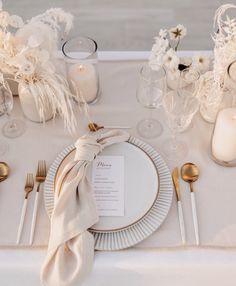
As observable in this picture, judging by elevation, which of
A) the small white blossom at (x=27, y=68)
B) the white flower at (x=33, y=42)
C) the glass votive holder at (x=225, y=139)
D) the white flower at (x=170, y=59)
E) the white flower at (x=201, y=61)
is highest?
the white flower at (x=201, y=61)

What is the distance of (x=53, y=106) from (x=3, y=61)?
0.61 feet

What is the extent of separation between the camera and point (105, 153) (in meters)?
1.17

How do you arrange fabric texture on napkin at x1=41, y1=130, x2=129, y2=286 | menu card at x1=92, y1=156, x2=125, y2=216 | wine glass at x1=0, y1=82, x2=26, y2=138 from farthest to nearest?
wine glass at x1=0, y1=82, x2=26, y2=138 < menu card at x1=92, y1=156, x2=125, y2=216 < fabric texture on napkin at x1=41, y1=130, x2=129, y2=286

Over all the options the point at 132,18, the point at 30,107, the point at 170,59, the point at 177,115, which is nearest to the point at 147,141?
the point at 177,115

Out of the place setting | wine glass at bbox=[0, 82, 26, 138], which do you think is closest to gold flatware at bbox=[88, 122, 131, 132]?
the place setting

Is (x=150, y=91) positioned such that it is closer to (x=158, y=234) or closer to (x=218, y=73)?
(x=218, y=73)

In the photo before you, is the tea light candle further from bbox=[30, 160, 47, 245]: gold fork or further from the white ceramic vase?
bbox=[30, 160, 47, 245]: gold fork

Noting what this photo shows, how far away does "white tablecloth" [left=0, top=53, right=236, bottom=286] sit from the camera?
100cm

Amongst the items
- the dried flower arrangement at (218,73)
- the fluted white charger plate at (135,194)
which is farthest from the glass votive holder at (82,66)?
the dried flower arrangement at (218,73)

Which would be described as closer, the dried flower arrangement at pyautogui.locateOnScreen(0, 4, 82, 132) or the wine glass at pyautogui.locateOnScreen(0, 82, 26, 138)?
the dried flower arrangement at pyautogui.locateOnScreen(0, 4, 82, 132)

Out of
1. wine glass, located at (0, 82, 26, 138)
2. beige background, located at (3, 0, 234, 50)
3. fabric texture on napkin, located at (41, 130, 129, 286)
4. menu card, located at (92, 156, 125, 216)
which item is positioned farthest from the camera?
beige background, located at (3, 0, 234, 50)

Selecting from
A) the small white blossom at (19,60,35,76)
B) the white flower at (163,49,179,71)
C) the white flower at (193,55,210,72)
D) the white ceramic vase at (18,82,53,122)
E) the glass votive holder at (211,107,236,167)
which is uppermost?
the white flower at (193,55,210,72)

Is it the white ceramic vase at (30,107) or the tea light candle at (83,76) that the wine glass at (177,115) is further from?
the white ceramic vase at (30,107)

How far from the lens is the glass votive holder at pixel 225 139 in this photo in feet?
3.66
